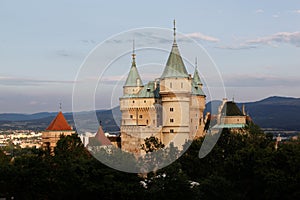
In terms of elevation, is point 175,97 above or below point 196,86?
below

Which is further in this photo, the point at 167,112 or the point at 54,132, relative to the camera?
the point at 54,132

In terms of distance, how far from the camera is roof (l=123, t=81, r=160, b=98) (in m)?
72.4

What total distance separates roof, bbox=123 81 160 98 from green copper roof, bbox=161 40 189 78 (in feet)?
21.0

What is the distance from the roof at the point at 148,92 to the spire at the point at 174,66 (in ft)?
21.0

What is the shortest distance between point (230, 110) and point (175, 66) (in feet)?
61.7

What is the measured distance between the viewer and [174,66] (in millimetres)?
65625

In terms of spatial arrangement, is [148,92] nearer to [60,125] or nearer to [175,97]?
[175,97]

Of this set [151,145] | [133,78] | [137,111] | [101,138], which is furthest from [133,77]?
[151,145]

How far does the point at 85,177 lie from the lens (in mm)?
41188

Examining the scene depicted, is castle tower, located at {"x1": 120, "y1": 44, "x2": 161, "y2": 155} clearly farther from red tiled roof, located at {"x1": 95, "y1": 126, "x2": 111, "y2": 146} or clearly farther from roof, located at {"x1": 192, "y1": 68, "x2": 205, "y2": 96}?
roof, located at {"x1": 192, "y1": 68, "x2": 205, "y2": 96}

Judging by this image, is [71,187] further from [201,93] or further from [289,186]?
[201,93]

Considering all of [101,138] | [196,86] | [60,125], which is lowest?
[101,138]

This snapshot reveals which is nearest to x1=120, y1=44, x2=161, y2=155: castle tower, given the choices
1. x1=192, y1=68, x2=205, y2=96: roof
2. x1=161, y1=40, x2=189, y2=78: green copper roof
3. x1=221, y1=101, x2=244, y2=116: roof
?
x1=192, y1=68, x2=205, y2=96: roof

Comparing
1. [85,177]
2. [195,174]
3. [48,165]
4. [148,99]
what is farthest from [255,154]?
[148,99]
